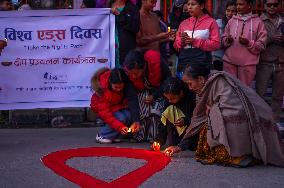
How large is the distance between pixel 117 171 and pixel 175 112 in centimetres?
103

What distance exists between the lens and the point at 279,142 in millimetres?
5301

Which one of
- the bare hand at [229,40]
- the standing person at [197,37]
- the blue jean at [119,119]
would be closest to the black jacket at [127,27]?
the standing person at [197,37]

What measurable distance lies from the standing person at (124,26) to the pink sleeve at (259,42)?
1314mm

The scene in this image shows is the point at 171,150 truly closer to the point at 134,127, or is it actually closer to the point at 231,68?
the point at 134,127

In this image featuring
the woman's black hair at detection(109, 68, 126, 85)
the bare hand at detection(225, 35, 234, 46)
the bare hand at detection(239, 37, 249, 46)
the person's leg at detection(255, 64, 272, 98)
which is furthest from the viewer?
the person's leg at detection(255, 64, 272, 98)

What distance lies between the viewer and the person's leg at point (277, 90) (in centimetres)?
686

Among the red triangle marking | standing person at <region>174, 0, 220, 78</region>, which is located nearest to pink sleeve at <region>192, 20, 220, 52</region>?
standing person at <region>174, 0, 220, 78</region>

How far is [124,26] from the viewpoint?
678 centimetres

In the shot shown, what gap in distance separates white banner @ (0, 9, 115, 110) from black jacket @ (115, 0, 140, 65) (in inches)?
4.3

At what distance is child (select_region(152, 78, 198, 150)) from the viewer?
577 cm

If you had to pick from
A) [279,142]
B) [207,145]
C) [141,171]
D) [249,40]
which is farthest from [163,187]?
[249,40]

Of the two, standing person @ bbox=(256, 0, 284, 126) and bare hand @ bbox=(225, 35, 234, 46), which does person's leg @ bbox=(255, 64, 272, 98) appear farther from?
bare hand @ bbox=(225, 35, 234, 46)

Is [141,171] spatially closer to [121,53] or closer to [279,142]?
[279,142]

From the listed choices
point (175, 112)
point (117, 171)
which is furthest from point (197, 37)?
point (117, 171)
